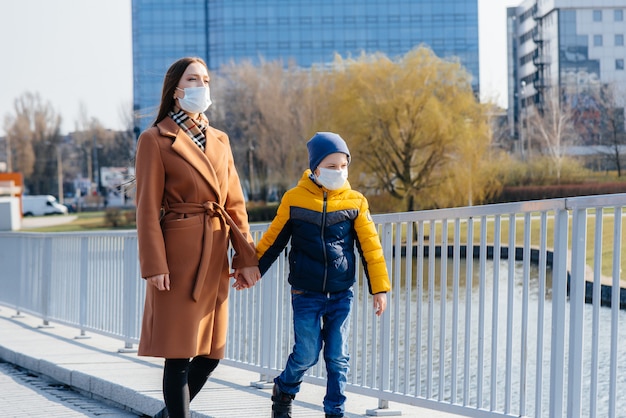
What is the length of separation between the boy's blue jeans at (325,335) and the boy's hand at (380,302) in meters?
0.13

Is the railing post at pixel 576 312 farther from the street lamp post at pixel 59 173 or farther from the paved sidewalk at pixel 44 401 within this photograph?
the street lamp post at pixel 59 173

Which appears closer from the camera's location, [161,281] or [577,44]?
[161,281]

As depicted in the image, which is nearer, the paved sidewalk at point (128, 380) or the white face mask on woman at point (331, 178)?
the white face mask on woman at point (331, 178)

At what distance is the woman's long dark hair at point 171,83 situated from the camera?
5215 millimetres

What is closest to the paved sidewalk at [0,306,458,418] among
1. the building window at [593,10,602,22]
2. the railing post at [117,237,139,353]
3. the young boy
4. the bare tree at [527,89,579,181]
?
the railing post at [117,237,139,353]

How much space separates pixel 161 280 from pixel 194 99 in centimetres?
92

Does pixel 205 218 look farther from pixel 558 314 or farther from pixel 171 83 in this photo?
pixel 558 314

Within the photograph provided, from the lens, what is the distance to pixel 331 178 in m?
5.14

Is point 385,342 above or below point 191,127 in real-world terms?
below

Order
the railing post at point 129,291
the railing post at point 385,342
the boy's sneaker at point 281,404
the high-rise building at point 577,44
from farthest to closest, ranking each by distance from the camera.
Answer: the high-rise building at point 577,44
the railing post at point 129,291
the railing post at point 385,342
the boy's sneaker at point 281,404

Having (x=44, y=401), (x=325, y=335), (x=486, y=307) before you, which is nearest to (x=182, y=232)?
(x=325, y=335)

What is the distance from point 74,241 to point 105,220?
58.4 metres

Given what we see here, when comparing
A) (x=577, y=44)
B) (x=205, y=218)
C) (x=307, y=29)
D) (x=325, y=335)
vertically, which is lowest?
(x=325, y=335)

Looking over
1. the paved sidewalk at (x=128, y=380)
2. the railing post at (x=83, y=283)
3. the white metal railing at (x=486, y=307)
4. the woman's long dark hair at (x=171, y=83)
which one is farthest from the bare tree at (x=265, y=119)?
the woman's long dark hair at (x=171, y=83)
